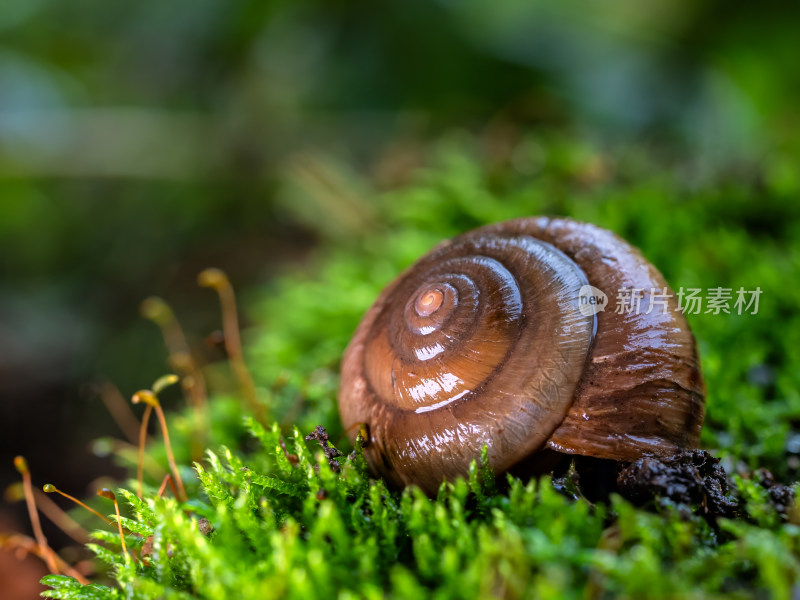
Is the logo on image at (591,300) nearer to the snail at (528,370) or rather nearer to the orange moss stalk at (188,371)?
the snail at (528,370)

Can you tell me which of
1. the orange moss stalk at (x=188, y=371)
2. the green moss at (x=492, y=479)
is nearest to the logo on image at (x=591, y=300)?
the green moss at (x=492, y=479)

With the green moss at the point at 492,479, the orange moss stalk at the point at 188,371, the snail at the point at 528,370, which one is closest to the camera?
the green moss at the point at 492,479

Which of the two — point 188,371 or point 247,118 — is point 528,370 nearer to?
point 188,371

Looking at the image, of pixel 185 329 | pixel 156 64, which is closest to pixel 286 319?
pixel 185 329

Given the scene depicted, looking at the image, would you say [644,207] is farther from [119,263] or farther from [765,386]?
[119,263]

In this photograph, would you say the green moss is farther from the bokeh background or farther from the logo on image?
the bokeh background

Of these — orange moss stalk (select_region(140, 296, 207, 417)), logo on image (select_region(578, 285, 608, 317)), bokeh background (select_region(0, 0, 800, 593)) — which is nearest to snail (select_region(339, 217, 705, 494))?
logo on image (select_region(578, 285, 608, 317))

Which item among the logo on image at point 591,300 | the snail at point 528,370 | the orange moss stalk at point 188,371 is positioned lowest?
the orange moss stalk at point 188,371

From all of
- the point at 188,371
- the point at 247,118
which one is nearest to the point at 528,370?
the point at 188,371
